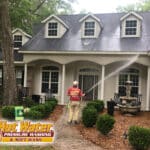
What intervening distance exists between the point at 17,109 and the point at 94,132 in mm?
3096

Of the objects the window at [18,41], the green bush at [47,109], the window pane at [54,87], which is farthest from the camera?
the window at [18,41]

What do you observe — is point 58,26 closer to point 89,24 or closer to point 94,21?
point 89,24

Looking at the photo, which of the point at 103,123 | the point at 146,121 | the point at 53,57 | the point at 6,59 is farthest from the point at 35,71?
the point at 103,123

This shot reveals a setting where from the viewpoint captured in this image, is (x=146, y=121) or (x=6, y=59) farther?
(x=6, y=59)

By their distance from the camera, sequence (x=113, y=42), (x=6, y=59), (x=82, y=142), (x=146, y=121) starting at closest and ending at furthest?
1. (x=82, y=142)
2. (x=146, y=121)
3. (x=6, y=59)
4. (x=113, y=42)

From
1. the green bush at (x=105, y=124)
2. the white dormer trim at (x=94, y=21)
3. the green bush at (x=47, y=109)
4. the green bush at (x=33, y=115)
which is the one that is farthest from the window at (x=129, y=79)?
the green bush at (x=105, y=124)

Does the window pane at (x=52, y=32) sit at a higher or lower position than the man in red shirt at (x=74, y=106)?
higher

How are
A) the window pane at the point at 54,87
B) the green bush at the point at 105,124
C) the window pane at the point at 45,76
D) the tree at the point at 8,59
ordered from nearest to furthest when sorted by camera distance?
the green bush at the point at 105,124 → the tree at the point at 8,59 → the window pane at the point at 54,87 → the window pane at the point at 45,76

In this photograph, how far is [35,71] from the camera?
2541cm

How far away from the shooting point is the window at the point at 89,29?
24312 mm

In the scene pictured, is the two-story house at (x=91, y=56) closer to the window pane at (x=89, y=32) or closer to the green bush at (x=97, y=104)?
the window pane at (x=89, y=32)

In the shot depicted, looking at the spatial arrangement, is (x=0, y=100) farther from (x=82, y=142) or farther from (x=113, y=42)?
(x=82, y=142)

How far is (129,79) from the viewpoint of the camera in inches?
904

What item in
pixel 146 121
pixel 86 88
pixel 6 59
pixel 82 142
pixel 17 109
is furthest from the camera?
pixel 86 88
